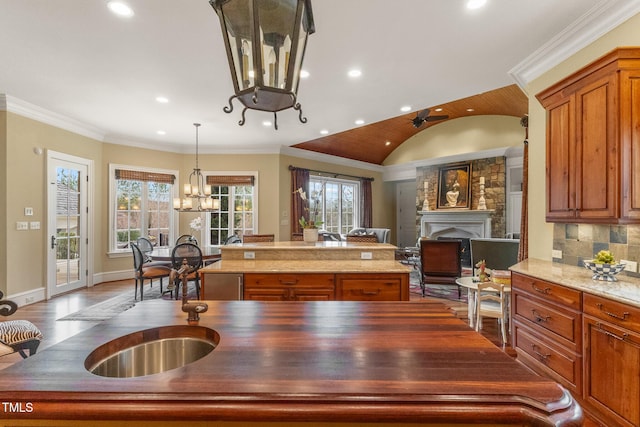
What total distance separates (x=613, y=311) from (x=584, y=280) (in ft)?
1.41

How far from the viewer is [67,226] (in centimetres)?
521

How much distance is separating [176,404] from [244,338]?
1.29 feet

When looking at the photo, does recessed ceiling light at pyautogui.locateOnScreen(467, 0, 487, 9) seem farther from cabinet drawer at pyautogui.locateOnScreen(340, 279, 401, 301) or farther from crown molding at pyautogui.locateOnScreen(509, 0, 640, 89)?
cabinet drawer at pyautogui.locateOnScreen(340, 279, 401, 301)

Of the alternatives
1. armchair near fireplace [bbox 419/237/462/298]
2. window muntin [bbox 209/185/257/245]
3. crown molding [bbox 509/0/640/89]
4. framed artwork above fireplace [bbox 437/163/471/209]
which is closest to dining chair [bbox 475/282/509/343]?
armchair near fireplace [bbox 419/237/462/298]

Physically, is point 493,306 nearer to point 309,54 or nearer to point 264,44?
point 309,54

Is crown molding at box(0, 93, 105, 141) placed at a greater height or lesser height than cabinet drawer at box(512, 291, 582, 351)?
greater

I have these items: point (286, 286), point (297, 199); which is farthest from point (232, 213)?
point (286, 286)

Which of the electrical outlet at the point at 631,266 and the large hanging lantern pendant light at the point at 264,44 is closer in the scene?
the large hanging lantern pendant light at the point at 264,44

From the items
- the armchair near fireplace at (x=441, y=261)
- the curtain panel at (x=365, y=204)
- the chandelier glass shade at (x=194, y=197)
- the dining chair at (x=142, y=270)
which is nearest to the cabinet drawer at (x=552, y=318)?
the armchair near fireplace at (x=441, y=261)

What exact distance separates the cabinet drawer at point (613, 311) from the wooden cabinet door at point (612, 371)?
3cm

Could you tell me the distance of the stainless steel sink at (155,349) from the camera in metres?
1.11

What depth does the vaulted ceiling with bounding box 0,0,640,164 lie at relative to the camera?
240 cm

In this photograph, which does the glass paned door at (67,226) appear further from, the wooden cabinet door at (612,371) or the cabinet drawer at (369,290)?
the wooden cabinet door at (612,371)

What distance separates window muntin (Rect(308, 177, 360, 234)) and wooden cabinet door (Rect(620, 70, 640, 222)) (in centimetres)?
645
